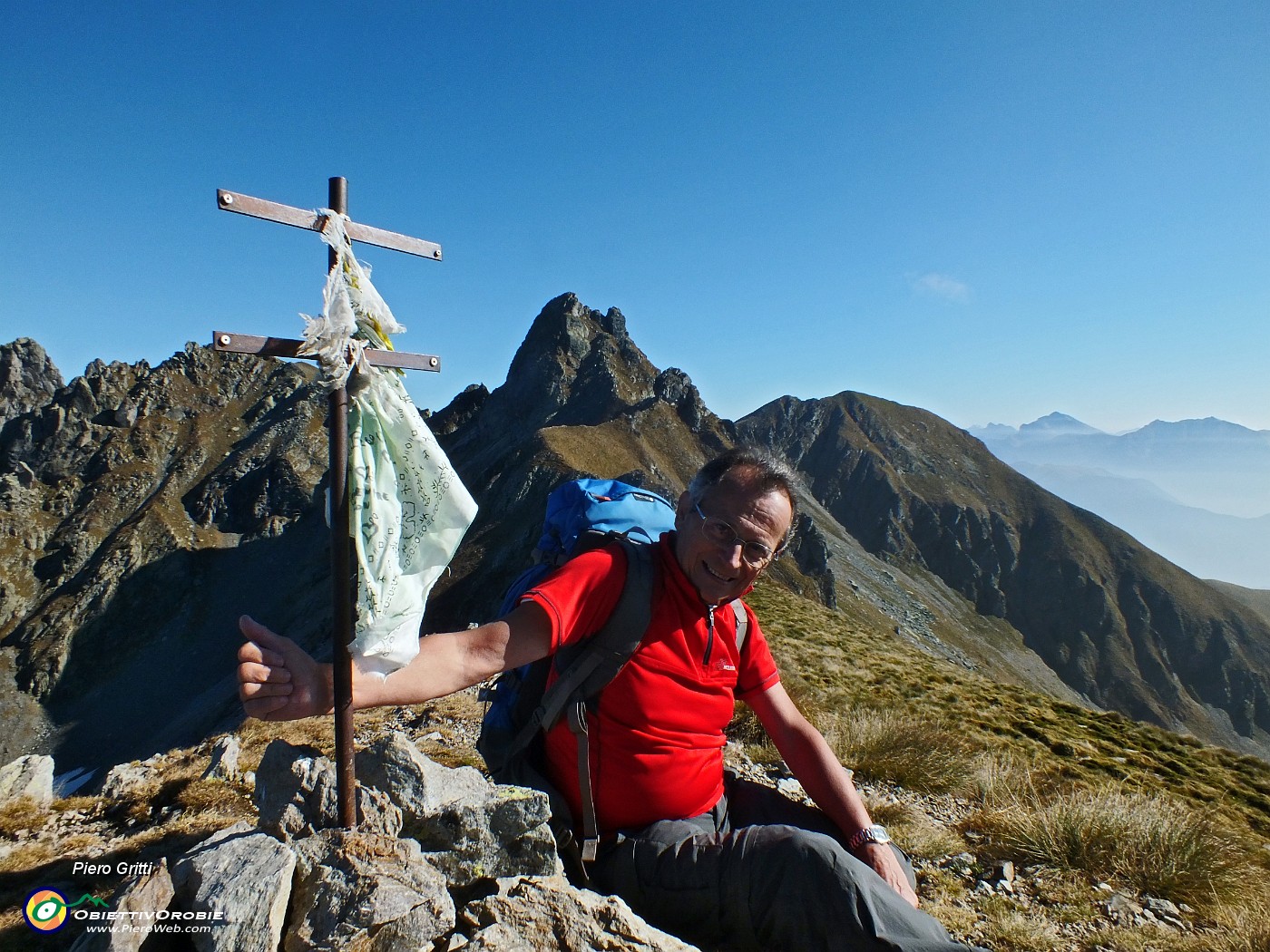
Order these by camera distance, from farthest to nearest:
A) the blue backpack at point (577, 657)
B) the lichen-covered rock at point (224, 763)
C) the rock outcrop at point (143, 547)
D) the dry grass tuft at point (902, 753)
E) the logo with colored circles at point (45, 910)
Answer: the rock outcrop at point (143, 547) < the dry grass tuft at point (902, 753) < the lichen-covered rock at point (224, 763) < the logo with colored circles at point (45, 910) < the blue backpack at point (577, 657)

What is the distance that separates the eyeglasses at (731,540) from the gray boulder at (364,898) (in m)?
2.09

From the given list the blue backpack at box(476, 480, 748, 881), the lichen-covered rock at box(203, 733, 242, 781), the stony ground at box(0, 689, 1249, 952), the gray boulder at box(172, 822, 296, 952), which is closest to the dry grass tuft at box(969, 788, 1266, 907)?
the stony ground at box(0, 689, 1249, 952)

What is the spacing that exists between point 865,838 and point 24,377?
212 meters

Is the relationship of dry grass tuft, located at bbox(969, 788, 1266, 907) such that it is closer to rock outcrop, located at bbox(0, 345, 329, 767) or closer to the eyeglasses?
the eyeglasses

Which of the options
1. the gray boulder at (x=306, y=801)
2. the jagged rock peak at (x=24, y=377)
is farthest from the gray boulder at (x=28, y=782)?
the jagged rock peak at (x=24, y=377)

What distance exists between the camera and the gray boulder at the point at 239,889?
8.63ft

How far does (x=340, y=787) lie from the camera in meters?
3.14

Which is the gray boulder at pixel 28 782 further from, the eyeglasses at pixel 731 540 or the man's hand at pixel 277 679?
the eyeglasses at pixel 731 540

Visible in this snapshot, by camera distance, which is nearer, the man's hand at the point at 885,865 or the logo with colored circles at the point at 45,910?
the logo with colored circles at the point at 45,910

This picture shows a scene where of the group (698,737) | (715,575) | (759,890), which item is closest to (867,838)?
(759,890)

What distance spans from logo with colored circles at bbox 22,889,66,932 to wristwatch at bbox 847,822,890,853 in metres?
4.26

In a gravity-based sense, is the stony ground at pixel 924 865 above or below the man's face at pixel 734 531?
below

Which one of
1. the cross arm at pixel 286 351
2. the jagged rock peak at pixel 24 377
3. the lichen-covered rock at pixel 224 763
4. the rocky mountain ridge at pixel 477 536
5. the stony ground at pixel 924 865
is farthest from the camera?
the jagged rock peak at pixel 24 377

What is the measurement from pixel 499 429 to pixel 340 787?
107 metres
